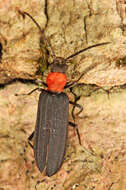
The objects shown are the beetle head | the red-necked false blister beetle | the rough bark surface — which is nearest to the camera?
the rough bark surface

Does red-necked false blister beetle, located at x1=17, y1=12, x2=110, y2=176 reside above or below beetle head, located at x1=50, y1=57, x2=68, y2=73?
below

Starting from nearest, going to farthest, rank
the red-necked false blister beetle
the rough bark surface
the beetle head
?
1. the rough bark surface
2. the beetle head
3. the red-necked false blister beetle

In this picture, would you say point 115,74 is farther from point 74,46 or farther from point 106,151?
point 106,151

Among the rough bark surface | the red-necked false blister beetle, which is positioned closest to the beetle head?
the red-necked false blister beetle

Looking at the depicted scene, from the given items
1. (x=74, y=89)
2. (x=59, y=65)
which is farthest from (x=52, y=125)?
(x=59, y=65)

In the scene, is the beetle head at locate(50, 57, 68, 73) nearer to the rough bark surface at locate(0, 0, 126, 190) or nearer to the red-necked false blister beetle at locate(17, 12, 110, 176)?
the red-necked false blister beetle at locate(17, 12, 110, 176)

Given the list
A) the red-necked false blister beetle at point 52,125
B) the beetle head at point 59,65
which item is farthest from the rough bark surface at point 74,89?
the red-necked false blister beetle at point 52,125
